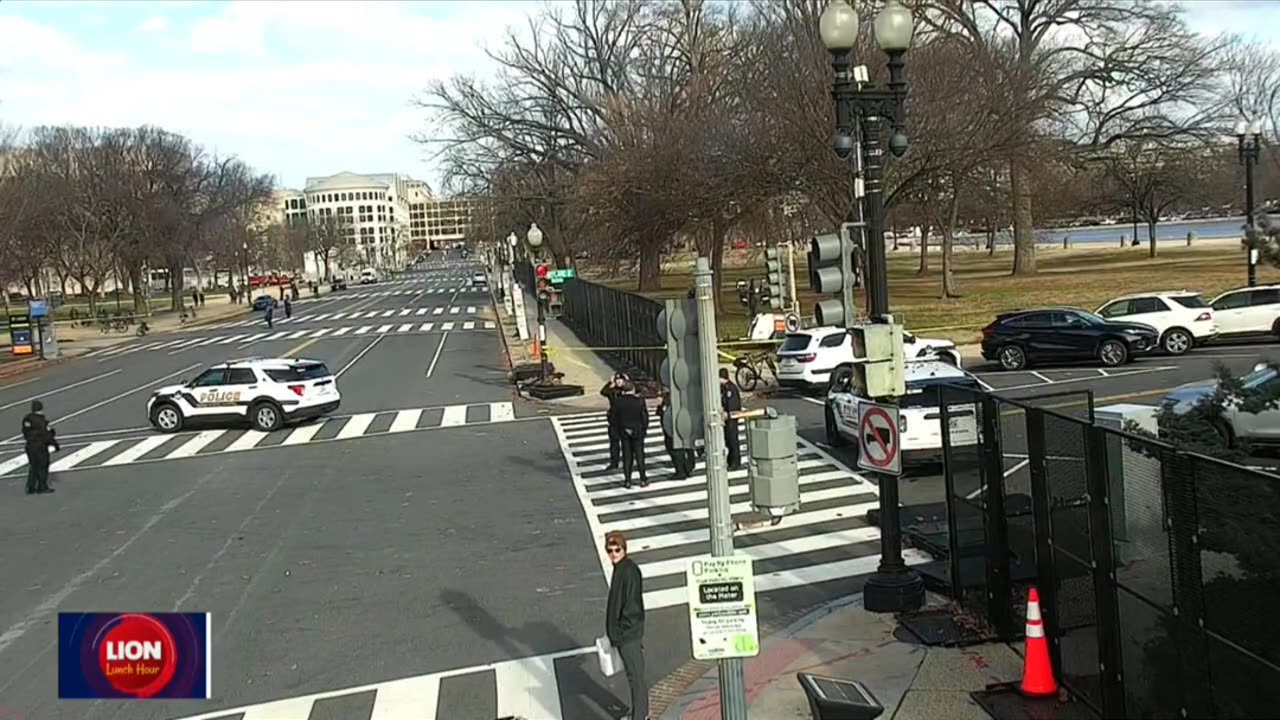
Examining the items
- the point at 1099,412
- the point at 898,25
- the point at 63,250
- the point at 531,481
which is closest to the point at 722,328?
the point at 531,481

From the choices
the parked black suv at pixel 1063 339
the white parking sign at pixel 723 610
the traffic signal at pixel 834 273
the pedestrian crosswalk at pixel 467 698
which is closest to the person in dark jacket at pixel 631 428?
the traffic signal at pixel 834 273

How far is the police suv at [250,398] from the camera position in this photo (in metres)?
27.3

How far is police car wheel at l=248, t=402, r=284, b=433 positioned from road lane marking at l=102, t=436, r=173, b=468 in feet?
6.43

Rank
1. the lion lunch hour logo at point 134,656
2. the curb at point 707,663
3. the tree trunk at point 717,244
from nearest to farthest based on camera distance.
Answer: the lion lunch hour logo at point 134,656
the curb at point 707,663
the tree trunk at point 717,244

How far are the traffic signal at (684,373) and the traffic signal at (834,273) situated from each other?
3469 mm

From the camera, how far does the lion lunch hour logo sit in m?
6.76

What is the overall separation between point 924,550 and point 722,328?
3140 centimetres

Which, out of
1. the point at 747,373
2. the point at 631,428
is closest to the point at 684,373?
the point at 631,428

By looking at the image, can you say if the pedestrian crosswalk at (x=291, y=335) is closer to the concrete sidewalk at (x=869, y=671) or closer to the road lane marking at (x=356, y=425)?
the road lane marking at (x=356, y=425)

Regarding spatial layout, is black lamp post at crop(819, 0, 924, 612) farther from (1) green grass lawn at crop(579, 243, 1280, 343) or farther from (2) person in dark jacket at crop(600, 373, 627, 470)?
(1) green grass lawn at crop(579, 243, 1280, 343)

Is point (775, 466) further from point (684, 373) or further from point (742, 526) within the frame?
point (742, 526)

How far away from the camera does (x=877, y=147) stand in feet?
37.6

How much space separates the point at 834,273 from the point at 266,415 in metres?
19.9

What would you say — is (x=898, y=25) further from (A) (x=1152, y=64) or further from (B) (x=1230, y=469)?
(A) (x=1152, y=64)
